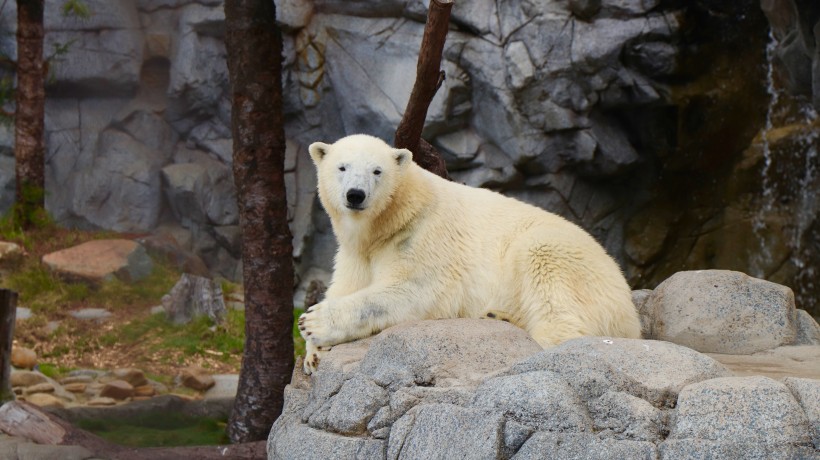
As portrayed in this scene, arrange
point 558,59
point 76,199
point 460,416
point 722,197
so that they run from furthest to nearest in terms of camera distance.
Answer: point 76,199
point 722,197
point 558,59
point 460,416

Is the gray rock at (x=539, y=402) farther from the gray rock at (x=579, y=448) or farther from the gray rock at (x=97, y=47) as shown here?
the gray rock at (x=97, y=47)

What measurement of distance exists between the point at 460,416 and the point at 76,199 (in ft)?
39.3

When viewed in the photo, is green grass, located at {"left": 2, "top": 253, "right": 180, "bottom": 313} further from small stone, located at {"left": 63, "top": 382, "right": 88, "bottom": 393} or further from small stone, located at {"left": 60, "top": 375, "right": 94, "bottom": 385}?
small stone, located at {"left": 63, "top": 382, "right": 88, "bottom": 393}

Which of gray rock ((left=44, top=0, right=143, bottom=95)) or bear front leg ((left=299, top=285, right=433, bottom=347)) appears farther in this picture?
gray rock ((left=44, top=0, right=143, bottom=95))

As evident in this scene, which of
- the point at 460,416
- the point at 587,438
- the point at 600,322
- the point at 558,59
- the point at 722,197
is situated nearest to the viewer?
the point at 587,438

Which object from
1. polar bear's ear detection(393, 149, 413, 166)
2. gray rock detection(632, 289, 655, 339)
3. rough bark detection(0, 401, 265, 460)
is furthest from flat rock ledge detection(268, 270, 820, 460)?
rough bark detection(0, 401, 265, 460)

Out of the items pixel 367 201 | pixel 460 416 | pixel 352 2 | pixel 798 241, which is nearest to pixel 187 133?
pixel 352 2

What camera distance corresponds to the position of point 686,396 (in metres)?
3.22

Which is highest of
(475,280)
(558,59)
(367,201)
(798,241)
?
(558,59)

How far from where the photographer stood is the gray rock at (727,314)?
5172 mm

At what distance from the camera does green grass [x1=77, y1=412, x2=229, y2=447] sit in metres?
7.68

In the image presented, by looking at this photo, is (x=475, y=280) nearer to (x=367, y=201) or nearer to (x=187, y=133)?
(x=367, y=201)


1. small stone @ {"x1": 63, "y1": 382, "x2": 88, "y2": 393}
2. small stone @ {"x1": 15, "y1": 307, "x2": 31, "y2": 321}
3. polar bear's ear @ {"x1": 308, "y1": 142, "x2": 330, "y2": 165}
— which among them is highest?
polar bear's ear @ {"x1": 308, "y1": 142, "x2": 330, "y2": 165}

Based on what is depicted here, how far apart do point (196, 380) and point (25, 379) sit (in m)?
1.70
